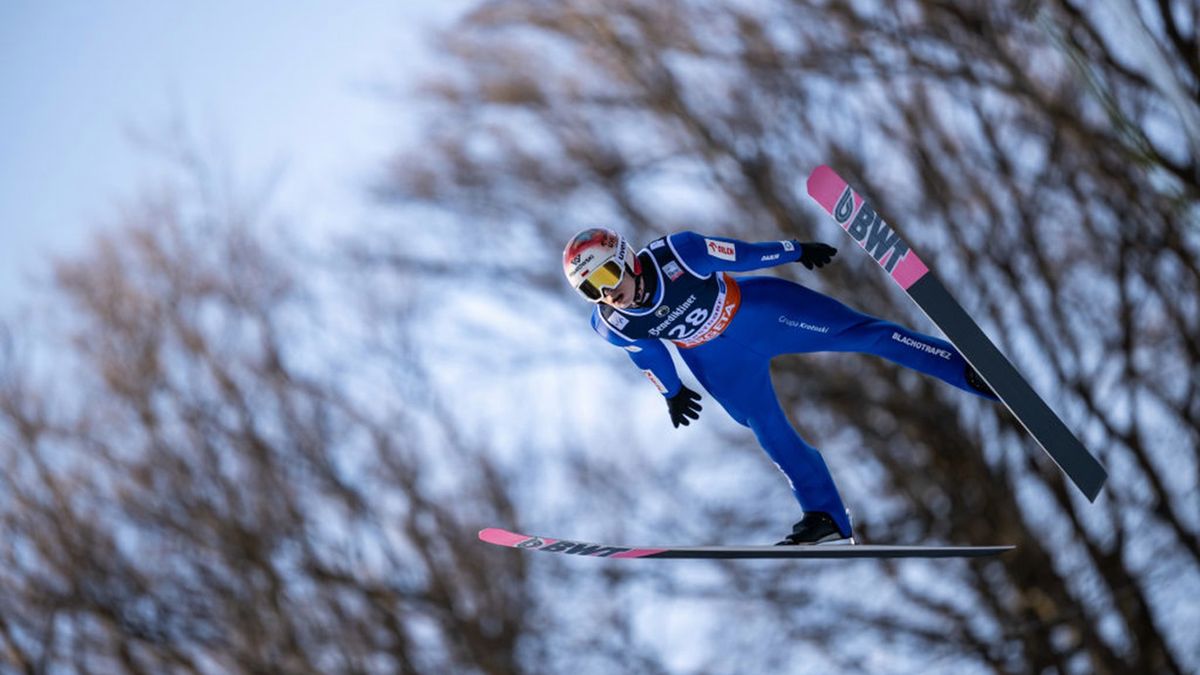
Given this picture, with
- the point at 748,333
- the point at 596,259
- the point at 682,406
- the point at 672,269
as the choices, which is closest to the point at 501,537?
the point at 682,406

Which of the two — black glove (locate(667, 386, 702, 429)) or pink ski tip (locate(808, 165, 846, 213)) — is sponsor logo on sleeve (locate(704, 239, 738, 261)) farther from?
black glove (locate(667, 386, 702, 429))

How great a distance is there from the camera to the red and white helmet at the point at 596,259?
4332 millimetres

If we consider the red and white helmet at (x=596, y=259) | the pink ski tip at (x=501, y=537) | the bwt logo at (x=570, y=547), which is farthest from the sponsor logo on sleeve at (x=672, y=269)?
the pink ski tip at (x=501, y=537)

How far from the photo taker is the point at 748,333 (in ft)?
15.9

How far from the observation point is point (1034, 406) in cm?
470

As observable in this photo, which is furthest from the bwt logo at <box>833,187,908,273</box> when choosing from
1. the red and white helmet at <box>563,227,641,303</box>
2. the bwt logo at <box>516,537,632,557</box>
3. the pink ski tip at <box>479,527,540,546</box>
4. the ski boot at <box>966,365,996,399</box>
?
the pink ski tip at <box>479,527,540,546</box>

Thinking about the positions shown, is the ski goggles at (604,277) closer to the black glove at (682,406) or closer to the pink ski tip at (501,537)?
the black glove at (682,406)

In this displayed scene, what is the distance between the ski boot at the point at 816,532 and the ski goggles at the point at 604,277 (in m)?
1.30

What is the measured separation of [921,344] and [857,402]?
7.66 meters

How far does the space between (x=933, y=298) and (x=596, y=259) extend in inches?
49.1

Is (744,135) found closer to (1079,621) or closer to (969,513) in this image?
(969,513)

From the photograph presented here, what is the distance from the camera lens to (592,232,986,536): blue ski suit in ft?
15.2

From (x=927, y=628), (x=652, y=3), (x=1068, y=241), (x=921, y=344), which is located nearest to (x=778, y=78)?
(x=652, y=3)

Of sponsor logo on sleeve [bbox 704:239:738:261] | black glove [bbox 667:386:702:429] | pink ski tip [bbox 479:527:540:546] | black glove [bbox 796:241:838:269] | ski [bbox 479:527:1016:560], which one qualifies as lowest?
ski [bbox 479:527:1016:560]
